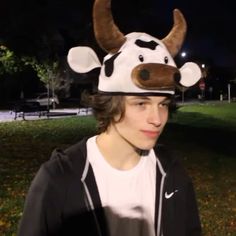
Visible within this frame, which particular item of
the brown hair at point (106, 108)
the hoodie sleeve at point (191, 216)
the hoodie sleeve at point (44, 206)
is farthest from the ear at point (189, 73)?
the hoodie sleeve at point (44, 206)

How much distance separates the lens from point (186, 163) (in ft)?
40.4

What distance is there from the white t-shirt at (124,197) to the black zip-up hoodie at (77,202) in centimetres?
4

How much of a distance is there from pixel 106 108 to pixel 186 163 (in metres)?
10.1

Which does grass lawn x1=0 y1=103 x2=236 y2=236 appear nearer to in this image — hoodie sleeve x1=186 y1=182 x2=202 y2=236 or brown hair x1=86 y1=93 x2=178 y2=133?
hoodie sleeve x1=186 y1=182 x2=202 y2=236

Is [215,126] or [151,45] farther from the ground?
[151,45]

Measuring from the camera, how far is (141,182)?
2.31 meters

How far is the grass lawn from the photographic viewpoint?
7.29m

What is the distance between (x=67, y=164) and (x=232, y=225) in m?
5.40

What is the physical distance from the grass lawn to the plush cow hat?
1.54 ft

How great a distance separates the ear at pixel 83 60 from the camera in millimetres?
2510

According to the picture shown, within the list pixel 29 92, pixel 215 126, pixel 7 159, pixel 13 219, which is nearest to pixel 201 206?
pixel 13 219

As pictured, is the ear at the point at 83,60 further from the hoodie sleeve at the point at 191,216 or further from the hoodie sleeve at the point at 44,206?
the hoodie sleeve at the point at 191,216

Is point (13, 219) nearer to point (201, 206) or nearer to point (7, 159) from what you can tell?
point (201, 206)

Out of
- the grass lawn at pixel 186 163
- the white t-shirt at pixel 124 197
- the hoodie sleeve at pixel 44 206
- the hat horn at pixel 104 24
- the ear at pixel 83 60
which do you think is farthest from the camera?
the grass lawn at pixel 186 163
